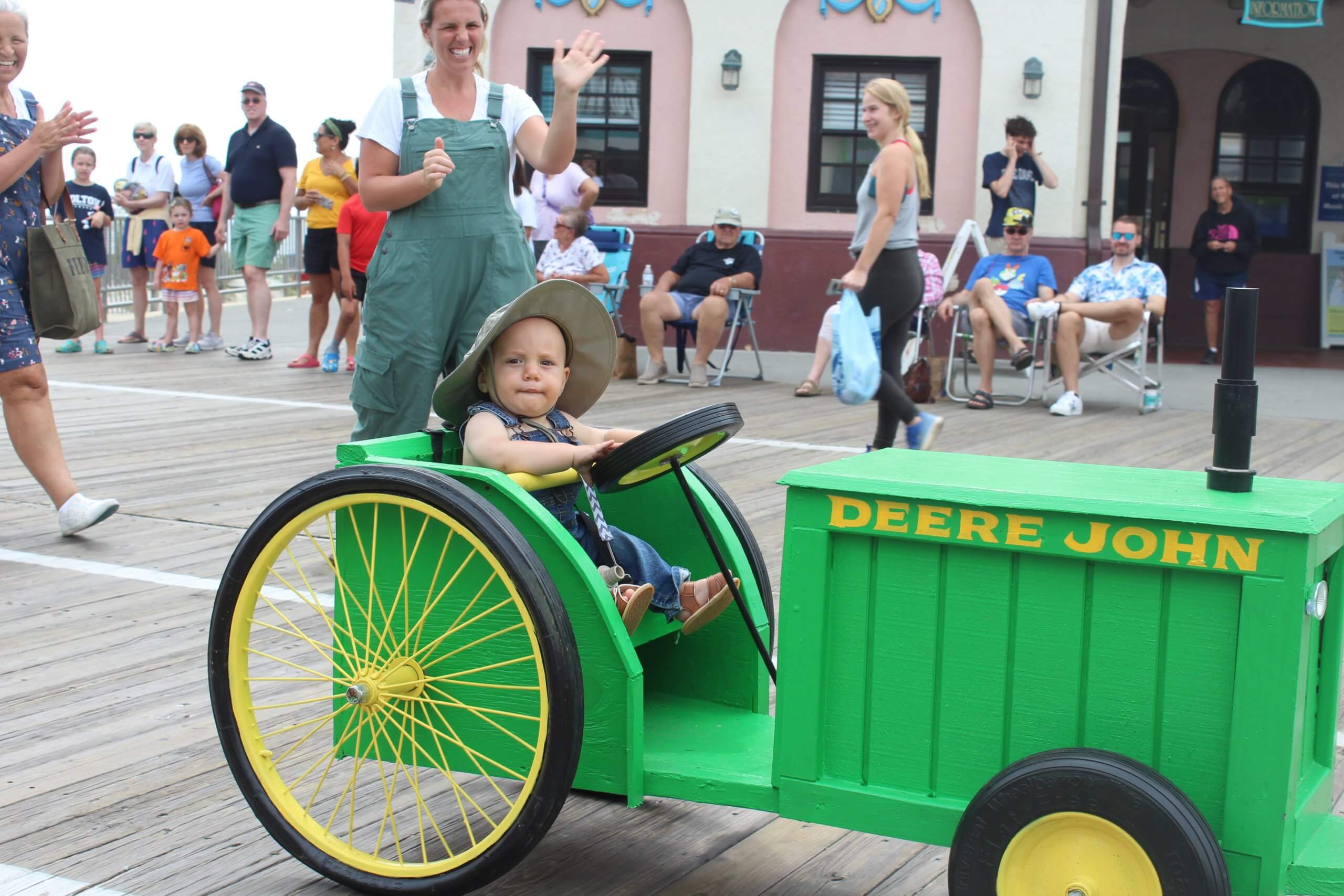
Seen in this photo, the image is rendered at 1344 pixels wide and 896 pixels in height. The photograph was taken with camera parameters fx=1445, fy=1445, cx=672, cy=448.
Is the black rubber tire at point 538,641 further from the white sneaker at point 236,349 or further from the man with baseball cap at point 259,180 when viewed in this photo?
the white sneaker at point 236,349

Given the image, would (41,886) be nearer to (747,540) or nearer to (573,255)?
(747,540)


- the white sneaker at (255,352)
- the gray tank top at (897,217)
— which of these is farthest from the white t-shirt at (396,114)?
the white sneaker at (255,352)

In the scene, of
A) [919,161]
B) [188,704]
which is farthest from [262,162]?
[188,704]

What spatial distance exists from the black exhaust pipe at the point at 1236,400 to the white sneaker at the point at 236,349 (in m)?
10.6

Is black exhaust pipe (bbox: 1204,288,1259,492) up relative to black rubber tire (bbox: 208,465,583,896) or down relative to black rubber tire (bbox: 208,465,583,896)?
up

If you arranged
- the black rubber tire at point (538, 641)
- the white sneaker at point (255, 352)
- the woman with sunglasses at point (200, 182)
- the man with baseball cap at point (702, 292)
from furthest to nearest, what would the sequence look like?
1. the woman with sunglasses at point (200, 182)
2. the white sneaker at point (255, 352)
3. the man with baseball cap at point (702, 292)
4. the black rubber tire at point (538, 641)

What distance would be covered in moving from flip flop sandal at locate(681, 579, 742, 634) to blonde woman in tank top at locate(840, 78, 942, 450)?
423cm

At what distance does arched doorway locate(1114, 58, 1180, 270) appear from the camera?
53.6 feet

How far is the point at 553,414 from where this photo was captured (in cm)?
295

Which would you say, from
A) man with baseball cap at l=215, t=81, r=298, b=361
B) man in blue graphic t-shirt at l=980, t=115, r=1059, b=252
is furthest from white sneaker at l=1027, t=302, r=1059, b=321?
man with baseball cap at l=215, t=81, r=298, b=361

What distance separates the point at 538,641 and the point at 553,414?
0.74 metres

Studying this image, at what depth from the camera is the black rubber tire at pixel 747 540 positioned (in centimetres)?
285

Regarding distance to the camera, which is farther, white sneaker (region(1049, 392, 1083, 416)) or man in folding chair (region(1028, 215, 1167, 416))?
man in folding chair (region(1028, 215, 1167, 416))

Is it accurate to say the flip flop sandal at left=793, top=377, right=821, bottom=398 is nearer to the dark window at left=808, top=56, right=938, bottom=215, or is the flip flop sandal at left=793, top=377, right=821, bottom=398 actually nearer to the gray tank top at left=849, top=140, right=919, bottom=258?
the gray tank top at left=849, top=140, right=919, bottom=258
